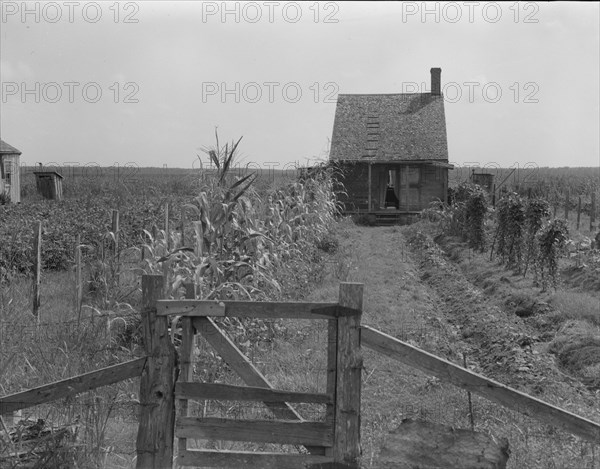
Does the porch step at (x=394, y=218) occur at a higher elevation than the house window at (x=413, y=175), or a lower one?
lower

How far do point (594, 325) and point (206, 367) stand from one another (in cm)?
587

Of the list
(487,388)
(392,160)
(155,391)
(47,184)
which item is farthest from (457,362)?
(47,184)

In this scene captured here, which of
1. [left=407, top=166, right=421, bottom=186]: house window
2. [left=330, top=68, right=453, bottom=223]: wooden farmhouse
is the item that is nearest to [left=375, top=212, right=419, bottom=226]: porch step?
[left=330, top=68, right=453, bottom=223]: wooden farmhouse

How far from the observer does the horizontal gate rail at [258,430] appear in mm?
4441

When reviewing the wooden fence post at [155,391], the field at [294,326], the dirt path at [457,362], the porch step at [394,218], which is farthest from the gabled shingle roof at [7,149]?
the wooden fence post at [155,391]

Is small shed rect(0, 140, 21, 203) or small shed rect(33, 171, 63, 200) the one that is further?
small shed rect(33, 171, 63, 200)

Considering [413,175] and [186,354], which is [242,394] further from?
[413,175]

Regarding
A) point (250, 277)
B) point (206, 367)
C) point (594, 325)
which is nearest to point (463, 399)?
point (206, 367)

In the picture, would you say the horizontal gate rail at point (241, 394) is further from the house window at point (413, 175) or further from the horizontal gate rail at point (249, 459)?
the house window at point (413, 175)

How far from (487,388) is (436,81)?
3233 cm

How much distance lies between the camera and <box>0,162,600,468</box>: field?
231 inches

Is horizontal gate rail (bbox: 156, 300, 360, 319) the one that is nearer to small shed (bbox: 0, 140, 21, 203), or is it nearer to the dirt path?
the dirt path

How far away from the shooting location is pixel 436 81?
115ft

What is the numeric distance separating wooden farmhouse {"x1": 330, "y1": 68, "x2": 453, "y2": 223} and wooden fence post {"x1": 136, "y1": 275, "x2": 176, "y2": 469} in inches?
999
